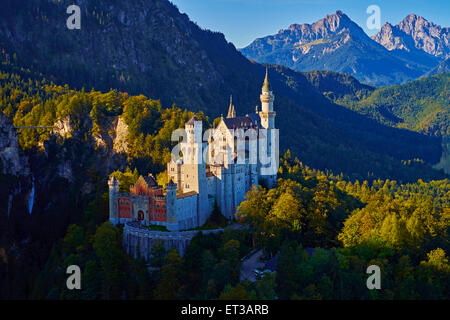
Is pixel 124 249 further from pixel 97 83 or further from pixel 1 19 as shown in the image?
pixel 1 19

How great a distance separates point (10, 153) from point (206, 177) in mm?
46372

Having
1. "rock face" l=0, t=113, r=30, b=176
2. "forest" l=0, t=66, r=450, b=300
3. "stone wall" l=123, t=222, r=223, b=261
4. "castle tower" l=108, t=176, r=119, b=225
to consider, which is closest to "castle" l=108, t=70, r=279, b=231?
"castle tower" l=108, t=176, r=119, b=225

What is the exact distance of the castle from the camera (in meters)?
74.0

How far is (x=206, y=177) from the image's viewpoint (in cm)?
7956

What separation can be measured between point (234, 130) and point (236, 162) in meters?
6.00

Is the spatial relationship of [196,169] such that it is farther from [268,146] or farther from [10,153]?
[10,153]

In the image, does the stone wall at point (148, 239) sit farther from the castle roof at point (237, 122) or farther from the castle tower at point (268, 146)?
the castle tower at point (268, 146)

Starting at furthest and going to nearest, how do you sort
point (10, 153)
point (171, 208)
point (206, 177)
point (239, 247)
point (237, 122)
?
point (10, 153)
point (237, 122)
point (206, 177)
point (171, 208)
point (239, 247)

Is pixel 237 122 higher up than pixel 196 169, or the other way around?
pixel 237 122

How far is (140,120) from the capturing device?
11281cm

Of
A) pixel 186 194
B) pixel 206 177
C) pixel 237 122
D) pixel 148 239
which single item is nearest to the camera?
pixel 148 239

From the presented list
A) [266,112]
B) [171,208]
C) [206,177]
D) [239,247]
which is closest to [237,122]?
→ [266,112]

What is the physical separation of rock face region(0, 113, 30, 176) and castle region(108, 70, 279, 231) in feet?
121

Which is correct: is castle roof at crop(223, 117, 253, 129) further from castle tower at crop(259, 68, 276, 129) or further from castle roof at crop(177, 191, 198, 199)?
castle roof at crop(177, 191, 198, 199)
